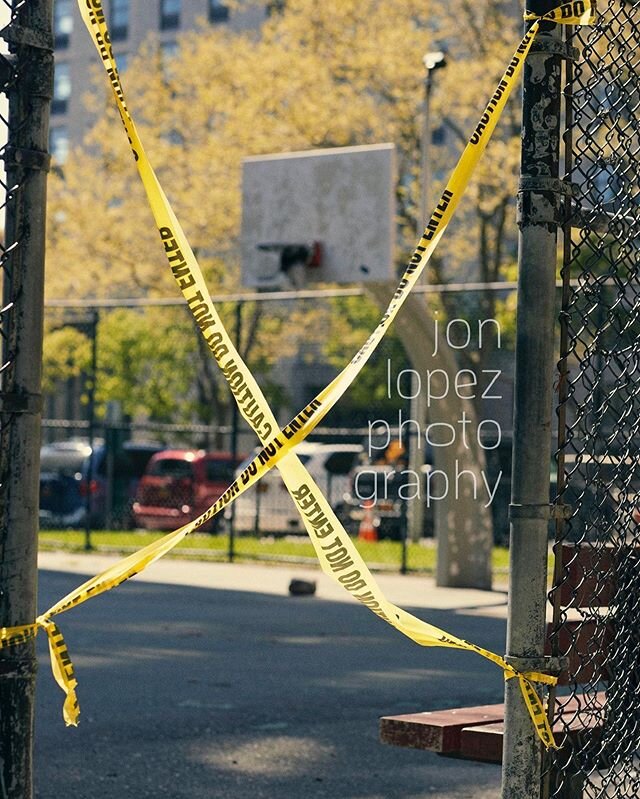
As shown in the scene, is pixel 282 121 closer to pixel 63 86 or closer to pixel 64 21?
pixel 64 21

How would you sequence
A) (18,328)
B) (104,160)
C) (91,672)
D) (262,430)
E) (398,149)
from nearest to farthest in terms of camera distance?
(18,328) → (262,430) → (91,672) → (398,149) → (104,160)

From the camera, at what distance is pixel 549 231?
375 cm

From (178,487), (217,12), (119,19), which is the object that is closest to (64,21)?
(119,19)

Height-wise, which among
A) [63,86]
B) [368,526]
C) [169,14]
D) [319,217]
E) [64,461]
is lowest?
[368,526]

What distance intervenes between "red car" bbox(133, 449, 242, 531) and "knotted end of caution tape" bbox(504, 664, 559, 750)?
750 inches

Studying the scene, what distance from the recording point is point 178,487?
24531 millimetres

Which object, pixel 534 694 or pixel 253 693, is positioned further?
pixel 253 693

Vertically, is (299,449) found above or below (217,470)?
above

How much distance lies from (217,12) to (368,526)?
52.4m

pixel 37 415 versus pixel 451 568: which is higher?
→ pixel 37 415

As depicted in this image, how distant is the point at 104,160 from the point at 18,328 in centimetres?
3703

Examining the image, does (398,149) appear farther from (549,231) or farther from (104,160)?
(549,231)

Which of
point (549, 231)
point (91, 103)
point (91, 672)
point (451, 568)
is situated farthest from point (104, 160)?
point (549, 231)

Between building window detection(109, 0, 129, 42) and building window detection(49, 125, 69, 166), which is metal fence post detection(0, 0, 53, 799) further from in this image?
building window detection(49, 125, 69, 166)
